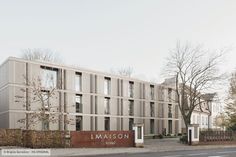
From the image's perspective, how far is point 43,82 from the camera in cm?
4606

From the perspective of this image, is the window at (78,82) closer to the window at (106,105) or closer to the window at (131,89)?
the window at (106,105)

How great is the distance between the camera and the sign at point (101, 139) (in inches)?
1128

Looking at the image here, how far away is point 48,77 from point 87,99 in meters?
6.86

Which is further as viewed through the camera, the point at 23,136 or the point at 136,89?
the point at 136,89

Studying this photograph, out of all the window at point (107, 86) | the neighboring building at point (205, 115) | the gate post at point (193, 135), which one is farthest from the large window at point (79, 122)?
the neighboring building at point (205, 115)

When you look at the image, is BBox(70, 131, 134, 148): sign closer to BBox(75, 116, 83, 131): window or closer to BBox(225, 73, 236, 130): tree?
BBox(225, 73, 236, 130): tree

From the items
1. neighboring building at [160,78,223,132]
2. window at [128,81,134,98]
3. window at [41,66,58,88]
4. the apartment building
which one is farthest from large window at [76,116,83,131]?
neighboring building at [160,78,223,132]

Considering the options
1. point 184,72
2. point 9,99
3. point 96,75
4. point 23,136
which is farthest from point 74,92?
point 23,136

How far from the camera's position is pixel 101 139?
29438 mm

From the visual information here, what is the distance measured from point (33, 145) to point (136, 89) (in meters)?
32.7

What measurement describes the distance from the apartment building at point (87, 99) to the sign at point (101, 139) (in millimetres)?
7199

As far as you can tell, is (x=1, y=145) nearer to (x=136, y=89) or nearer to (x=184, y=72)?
(x=184, y=72)

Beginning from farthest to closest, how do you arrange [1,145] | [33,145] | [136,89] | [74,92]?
[136,89] < [74,92] < [1,145] < [33,145]

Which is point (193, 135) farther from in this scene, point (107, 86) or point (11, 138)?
point (107, 86)
